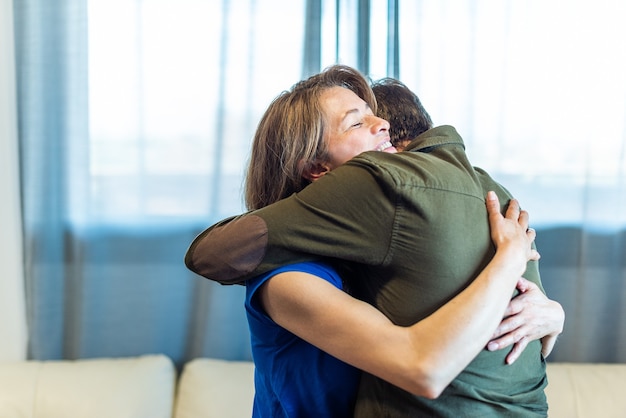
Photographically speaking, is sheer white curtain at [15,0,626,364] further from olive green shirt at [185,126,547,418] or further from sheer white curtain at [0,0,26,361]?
olive green shirt at [185,126,547,418]

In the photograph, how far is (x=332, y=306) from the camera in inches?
42.3

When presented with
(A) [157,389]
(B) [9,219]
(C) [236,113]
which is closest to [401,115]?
(C) [236,113]

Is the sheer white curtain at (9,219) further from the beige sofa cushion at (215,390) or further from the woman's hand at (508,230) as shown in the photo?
the woman's hand at (508,230)

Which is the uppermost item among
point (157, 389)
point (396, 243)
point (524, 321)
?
point (396, 243)

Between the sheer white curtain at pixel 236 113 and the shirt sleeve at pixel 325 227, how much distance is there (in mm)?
1329

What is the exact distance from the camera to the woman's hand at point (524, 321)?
1.18 m

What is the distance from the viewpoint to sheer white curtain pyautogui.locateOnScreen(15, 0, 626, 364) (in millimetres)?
2408

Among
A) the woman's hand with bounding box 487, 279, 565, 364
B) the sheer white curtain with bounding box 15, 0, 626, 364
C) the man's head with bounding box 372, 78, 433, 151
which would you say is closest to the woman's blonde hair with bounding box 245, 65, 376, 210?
the man's head with bounding box 372, 78, 433, 151

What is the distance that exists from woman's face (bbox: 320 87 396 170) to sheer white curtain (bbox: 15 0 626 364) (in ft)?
3.44

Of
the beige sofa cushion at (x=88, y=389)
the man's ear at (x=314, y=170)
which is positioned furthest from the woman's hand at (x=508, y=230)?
the beige sofa cushion at (x=88, y=389)

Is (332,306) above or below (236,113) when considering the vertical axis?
below

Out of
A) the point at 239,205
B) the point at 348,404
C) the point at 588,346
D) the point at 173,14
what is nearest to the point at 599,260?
the point at 588,346

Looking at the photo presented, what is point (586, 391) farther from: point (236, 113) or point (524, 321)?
point (236, 113)

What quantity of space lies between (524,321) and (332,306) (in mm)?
360
